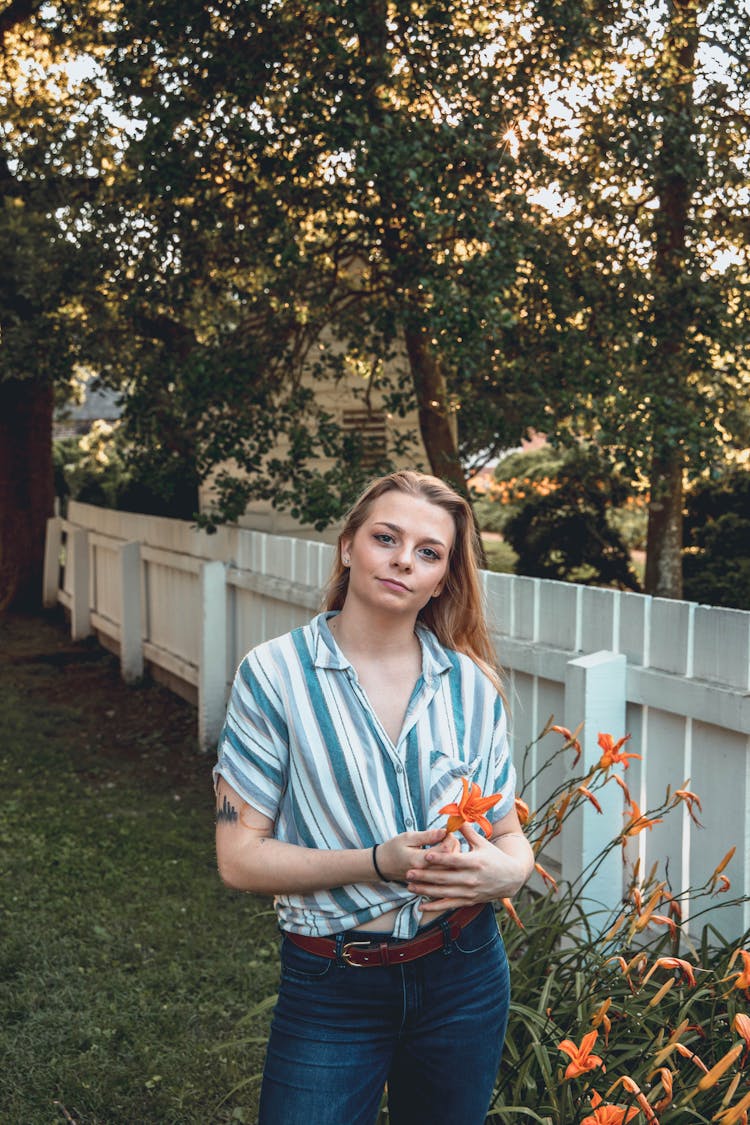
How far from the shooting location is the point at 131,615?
10086 mm

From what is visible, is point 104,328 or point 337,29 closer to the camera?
point 337,29

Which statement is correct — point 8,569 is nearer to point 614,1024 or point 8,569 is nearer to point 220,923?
point 220,923

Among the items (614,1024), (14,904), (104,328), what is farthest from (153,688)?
(614,1024)

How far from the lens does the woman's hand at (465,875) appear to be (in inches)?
75.7

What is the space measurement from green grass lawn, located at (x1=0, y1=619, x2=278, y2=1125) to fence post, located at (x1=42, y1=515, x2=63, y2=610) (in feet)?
18.9

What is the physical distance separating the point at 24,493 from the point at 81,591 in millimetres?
2562

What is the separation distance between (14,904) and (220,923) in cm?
93

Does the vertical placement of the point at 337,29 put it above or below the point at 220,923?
above

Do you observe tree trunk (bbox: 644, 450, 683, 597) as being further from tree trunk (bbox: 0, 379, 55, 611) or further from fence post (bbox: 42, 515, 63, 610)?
tree trunk (bbox: 0, 379, 55, 611)

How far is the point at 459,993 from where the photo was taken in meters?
2.09

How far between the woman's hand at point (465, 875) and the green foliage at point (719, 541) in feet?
22.4

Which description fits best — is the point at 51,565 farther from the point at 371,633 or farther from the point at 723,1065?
the point at 723,1065

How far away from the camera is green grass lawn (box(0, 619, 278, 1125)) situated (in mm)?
3654

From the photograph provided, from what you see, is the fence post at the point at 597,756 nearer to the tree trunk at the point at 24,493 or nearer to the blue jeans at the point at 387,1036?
the blue jeans at the point at 387,1036
